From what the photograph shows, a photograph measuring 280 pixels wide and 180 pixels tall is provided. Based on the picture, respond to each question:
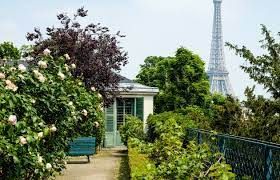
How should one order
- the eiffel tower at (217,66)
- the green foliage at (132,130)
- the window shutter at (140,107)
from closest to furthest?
the green foliage at (132,130)
the window shutter at (140,107)
the eiffel tower at (217,66)

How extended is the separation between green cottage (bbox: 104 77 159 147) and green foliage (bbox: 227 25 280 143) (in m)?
12.1

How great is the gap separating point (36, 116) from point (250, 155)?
10.4 ft

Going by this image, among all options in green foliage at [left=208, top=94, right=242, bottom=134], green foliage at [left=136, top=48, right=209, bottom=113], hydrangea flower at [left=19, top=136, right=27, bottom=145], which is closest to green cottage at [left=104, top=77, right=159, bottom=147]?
green foliage at [left=136, top=48, right=209, bottom=113]

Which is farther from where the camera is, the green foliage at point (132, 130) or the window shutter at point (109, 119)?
the window shutter at point (109, 119)

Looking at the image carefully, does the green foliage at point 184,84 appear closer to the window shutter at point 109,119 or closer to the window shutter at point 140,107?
the window shutter at point 140,107

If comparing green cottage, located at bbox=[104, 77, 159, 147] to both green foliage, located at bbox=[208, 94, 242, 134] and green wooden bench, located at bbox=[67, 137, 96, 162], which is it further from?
green foliage, located at bbox=[208, 94, 242, 134]

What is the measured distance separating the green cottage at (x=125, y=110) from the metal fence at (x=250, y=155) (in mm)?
15281

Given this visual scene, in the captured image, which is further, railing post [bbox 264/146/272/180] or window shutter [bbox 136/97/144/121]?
window shutter [bbox 136/97/144/121]

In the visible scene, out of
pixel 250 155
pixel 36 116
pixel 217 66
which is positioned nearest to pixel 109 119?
pixel 250 155

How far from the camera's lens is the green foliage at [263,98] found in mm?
11320

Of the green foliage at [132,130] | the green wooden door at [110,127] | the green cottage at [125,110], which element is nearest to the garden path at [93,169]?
the green foliage at [132,130]

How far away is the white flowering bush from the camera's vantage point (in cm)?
580

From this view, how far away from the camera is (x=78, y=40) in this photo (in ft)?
55.7

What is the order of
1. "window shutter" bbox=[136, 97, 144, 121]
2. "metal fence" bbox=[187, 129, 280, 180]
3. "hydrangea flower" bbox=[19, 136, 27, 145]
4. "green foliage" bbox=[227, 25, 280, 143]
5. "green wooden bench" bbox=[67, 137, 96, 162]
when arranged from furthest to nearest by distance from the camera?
"window shutter" bbox=[136, 97, 144, 121], "green wooden bench" bbox=[67, 137, 96, 162], "green foliage" bbox=[227, 25, 280, 143], "metal fence" bbox=[187, 129, 280, 180], "hydrangea flower" bbox=[19, 136, 27, 145]
